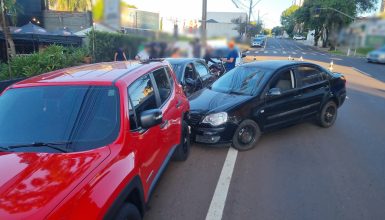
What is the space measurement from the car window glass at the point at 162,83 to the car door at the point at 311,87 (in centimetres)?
297

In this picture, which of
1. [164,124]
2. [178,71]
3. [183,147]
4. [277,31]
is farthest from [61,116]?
[277,31]

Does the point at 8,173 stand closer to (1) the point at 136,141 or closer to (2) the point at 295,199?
(1) the point at 136,141

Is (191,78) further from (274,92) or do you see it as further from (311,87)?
(311,87)

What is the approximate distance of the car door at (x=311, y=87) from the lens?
610 cm

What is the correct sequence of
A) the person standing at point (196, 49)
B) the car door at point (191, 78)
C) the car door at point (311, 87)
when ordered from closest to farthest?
the car door at point (311, 87)
the car door at point (191, 78)
the person standing at point (196, 49)

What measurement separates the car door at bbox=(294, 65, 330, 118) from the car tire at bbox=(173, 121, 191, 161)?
260 centimetres

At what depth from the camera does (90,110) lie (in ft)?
9.11

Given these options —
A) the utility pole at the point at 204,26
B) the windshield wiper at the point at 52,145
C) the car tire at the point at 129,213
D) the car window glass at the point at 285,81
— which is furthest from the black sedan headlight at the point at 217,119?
the utility pole at the point at 204,26

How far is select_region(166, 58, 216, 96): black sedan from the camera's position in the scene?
7383 millimetres

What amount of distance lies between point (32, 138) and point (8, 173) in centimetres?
54

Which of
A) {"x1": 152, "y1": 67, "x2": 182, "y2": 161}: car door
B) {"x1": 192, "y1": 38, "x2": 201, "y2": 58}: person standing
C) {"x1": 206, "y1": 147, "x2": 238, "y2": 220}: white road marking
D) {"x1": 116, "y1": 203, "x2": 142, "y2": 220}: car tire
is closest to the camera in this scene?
{"x1": 116, "y1": 203, "x2": 142, "y2": 220}: car tire

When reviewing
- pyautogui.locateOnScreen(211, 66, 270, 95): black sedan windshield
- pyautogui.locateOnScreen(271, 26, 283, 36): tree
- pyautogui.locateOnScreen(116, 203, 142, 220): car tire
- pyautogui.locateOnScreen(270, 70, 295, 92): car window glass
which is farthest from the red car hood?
pyautogui.locateOnScreen(271, 26, 283, 36): tree

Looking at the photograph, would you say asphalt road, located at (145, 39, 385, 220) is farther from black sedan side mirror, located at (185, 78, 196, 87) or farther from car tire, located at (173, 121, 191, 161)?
black sedan side mirror, located at (185, 78, 196, 87)

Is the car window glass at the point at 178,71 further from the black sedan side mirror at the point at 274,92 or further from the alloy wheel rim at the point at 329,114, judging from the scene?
the alloy wheel rim at the point at 329,114
